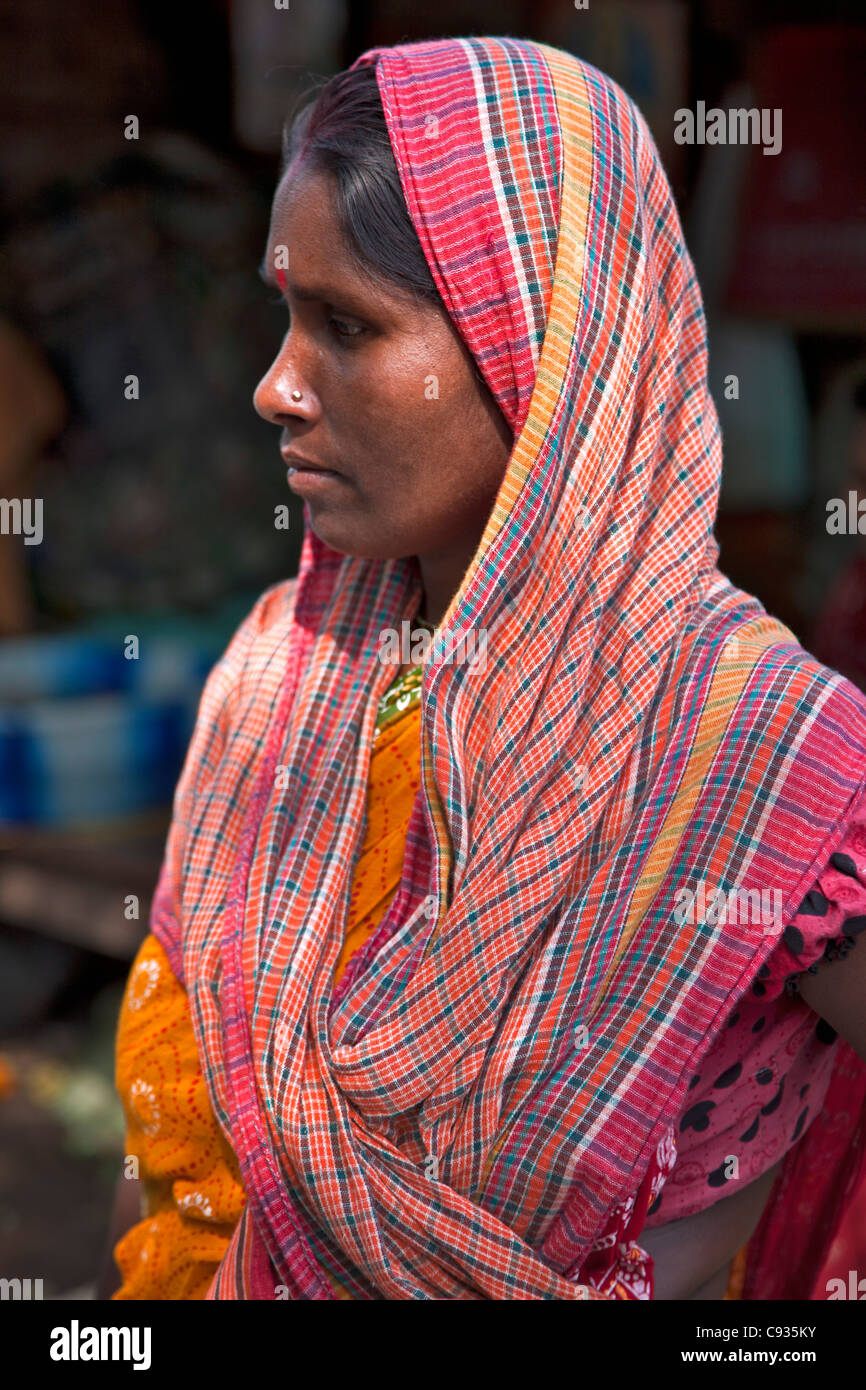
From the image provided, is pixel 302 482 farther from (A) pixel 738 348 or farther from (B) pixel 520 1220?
(A) pixel 738 348

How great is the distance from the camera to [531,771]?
1.28 m

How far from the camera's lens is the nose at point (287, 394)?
1.33 metres

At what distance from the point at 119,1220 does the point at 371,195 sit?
4.44ft

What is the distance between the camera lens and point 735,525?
3.53m

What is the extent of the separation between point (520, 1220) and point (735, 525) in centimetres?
257

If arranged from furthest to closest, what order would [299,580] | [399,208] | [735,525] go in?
1. [735,525]
2. [299,580]
3. [399,208]

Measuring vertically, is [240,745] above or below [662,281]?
below

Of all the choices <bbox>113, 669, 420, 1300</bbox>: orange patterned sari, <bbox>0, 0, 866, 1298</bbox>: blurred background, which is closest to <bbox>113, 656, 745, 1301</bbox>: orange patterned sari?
<bbox>113, 669, 420, 1300</bbox>: orange patterned sari

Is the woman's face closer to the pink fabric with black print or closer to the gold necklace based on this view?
the gold necklace

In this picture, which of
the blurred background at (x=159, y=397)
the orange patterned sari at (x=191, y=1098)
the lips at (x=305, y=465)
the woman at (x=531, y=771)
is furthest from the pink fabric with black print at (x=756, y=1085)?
the blurred background at (x=159, y=397)

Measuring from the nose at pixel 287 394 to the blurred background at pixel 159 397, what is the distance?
2.18m

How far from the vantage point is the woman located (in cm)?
123

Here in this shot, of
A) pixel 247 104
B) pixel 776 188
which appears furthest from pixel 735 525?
pixel 247 104

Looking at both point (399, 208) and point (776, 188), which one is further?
point (776, 188)
